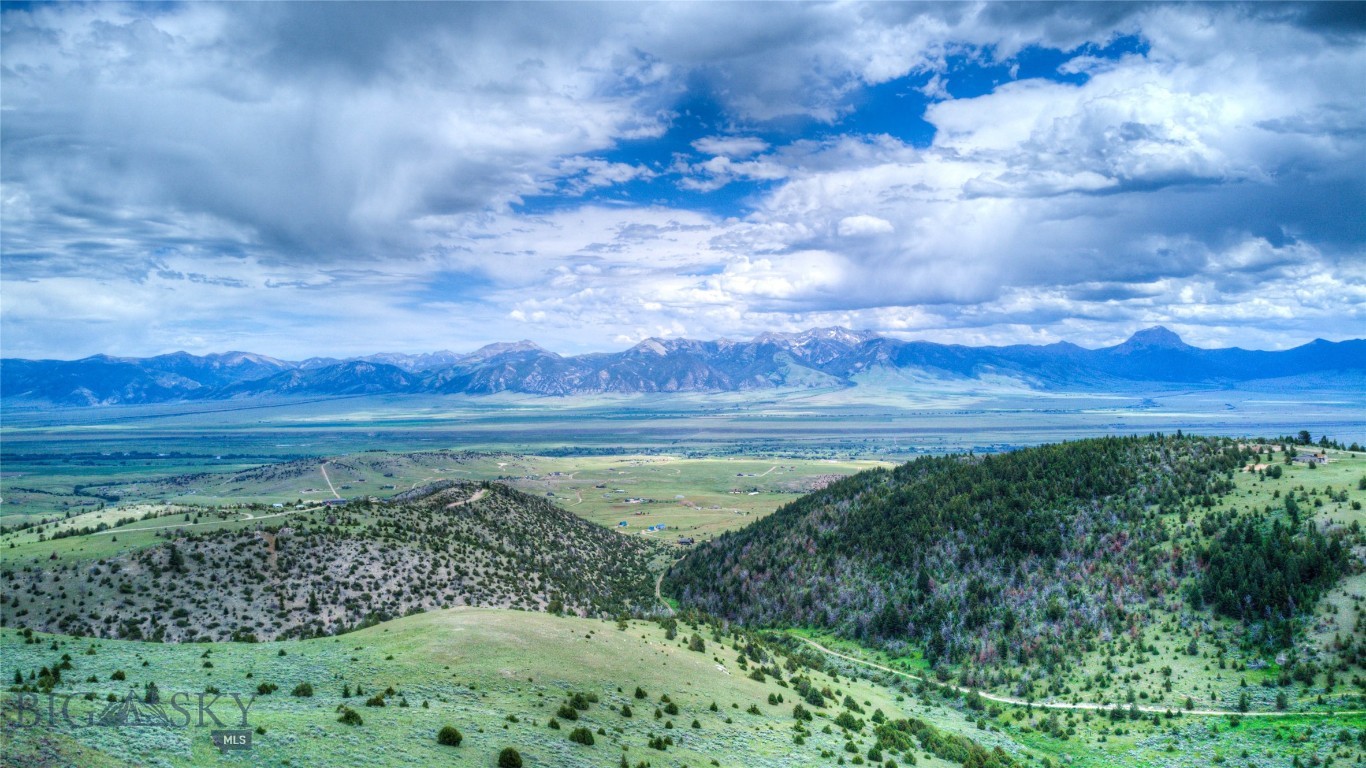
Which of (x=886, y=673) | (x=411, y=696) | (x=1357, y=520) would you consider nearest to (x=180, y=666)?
(x=411, y=696)

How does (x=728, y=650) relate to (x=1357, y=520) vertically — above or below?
below

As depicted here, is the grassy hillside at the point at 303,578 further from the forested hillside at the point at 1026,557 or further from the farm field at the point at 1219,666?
the farm field at the point at 1219,666

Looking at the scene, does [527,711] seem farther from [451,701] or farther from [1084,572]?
[1084,572]

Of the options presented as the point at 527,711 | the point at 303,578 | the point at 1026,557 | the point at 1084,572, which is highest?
the point at 527,711

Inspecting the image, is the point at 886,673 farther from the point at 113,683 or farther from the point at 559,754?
the point at 113,683

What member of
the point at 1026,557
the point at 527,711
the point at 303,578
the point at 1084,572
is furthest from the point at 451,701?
the point at 1026,557

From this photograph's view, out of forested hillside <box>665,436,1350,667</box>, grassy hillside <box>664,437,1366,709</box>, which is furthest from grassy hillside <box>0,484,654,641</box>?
grassy hillside <box>664,437,1366,709</box>

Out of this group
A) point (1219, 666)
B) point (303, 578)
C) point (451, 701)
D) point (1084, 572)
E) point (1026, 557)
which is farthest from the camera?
point (1026, 557)
